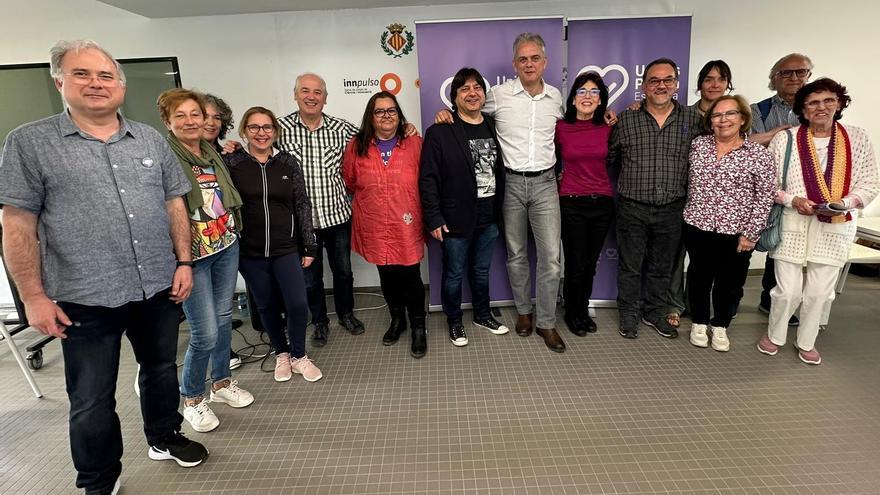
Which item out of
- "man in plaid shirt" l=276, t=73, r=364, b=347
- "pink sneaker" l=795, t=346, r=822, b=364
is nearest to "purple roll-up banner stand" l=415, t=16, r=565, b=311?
"man in plaid shirt" l=276, t=73, r=364, b=347

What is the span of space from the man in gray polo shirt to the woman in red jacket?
1141 millimetres

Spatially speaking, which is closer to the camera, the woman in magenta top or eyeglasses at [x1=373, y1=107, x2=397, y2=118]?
eyeglasses at [x1=373, y1=107, x2=397, y2=118]

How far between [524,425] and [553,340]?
0.85 meters

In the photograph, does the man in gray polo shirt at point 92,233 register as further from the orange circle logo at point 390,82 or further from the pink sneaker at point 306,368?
the orange circle logo at point 390,82

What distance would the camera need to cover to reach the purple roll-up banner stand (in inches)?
126

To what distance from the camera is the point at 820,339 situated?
117 inches

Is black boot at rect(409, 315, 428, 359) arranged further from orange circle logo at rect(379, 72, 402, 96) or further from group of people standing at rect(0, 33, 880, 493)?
orange circle logo at rect(379, 72, 402, 96)

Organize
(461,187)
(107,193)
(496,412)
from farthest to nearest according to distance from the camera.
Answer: (461,187), (496,412), (107,193)

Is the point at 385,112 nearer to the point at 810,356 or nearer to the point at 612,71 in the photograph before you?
the point at 612,71

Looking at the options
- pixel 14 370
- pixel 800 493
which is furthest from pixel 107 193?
pixel 800 493

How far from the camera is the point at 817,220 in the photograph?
2.57 meters

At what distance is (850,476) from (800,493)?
11.0 inches

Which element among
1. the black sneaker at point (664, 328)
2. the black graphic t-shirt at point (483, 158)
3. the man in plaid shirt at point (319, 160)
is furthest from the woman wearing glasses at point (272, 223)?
the black sneaker at point (664, 328)

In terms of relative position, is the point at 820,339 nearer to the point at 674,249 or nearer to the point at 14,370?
the point at 674,249
